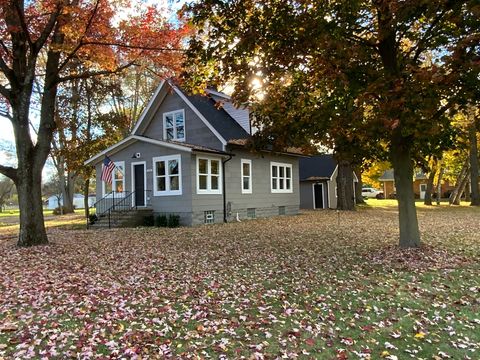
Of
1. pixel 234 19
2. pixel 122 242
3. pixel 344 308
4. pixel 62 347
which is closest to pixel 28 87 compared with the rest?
pixel 122 242

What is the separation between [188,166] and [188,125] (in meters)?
3.65

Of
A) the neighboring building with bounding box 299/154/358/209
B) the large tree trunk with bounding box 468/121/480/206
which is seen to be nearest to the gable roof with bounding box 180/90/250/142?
the neighboring building with bounding box 299/154/358/209

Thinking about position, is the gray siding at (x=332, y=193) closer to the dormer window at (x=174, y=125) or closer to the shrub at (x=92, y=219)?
the dormer window at (x=174, y=125)

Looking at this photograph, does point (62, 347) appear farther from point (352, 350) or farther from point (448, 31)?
point (448, 31)

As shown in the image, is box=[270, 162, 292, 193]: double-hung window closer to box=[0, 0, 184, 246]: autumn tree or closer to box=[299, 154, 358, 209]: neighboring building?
box=[299, 154, 358, 209]: neighboring building

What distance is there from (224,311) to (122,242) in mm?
7223

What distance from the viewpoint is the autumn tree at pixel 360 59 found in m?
7.37

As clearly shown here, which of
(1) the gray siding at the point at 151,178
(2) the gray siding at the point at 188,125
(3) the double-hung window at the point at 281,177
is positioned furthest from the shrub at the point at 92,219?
(3) the double-hung window at the point at 281,177

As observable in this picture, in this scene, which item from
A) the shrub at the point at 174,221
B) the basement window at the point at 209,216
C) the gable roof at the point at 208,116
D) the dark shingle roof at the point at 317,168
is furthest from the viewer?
the dark shingle roof at the point at 317,168

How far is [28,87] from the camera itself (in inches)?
450

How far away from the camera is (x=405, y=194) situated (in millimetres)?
9656

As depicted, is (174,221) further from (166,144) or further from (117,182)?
(117,182)

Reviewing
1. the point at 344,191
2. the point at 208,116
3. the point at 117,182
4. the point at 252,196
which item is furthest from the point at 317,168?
the point at 117,182

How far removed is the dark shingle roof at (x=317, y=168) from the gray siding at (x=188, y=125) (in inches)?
549
